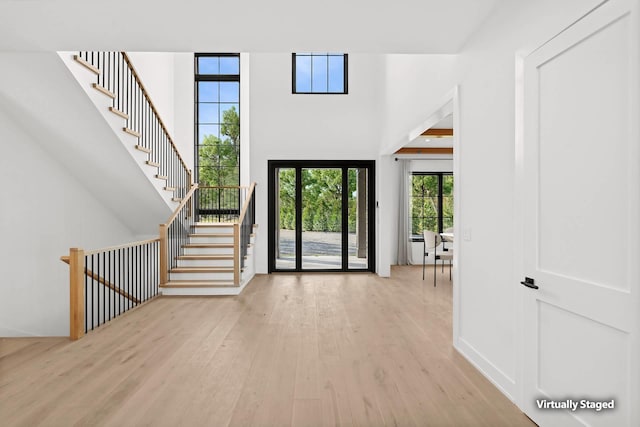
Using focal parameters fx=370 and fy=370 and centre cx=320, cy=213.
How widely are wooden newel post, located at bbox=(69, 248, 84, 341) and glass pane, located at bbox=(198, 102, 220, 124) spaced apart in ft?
17.8

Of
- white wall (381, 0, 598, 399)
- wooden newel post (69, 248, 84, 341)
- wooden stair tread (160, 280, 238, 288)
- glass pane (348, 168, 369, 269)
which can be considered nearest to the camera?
white wall (381, 0, 598, 399)

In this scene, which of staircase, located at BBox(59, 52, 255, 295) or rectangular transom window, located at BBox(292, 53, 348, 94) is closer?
staircase, located at BBox(59, 52, 255, 295)

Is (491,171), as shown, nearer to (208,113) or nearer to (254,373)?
(254,373)

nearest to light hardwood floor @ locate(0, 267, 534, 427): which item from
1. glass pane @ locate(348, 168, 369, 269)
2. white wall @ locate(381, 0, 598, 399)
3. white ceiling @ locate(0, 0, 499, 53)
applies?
white wall @ locate(381, 0, 598, 399)

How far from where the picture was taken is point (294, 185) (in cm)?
734

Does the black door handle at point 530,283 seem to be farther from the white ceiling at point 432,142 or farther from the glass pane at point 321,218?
the glass pane at point 321,218

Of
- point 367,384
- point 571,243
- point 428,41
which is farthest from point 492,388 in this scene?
point 428,41

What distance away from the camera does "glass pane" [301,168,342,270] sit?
7.31m

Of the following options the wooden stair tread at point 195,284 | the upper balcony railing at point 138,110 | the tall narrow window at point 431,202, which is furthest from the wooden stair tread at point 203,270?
the tall narrow window at point 431,202

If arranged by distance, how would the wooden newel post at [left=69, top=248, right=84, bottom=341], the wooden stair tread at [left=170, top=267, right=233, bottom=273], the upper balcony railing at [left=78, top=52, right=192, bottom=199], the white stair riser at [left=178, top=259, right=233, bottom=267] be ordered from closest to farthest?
the wooden newel post at [left=69, top=248, right=84, bottom=341] < the upper balcony railing at [left=78, top=52, right=192, bottom=199] < the wooden stair tread at [left=170, top=267, right=233, bottom=273] < the white stair riser at [left=178, top=259, right=233, bottom=267]

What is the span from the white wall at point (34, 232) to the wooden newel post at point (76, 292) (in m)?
1.74

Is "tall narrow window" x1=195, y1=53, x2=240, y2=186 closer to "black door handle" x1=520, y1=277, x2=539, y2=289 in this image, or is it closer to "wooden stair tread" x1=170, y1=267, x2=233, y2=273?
"wooden stair tread" x1=170, y1=267, x2=233, y2=273

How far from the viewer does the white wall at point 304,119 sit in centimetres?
728

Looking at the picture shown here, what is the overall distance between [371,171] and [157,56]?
492 centimetres
